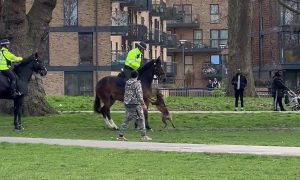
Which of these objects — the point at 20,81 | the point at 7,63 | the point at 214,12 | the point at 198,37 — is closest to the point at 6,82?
the point at 20,81

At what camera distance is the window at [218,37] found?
9356 cm

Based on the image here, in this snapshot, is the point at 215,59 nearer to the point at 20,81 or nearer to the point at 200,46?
the point at 200,46

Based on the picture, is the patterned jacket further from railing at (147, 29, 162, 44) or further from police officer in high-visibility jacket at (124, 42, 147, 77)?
railing at (147, 29, 162, 44)

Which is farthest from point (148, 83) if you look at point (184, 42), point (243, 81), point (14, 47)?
point (184, 42)

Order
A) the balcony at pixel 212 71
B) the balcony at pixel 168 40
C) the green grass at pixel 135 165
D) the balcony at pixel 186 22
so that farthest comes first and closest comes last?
the balcony at pixel 186 22 < the balcony at pixel 212 71 < the balcony at pixel 168 40 < the green grass at pixel 135 165

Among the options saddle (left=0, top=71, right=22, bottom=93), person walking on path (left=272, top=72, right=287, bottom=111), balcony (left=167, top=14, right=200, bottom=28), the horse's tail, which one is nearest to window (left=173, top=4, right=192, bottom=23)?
balcony (left=167, top=14, right=200, bottom=28)

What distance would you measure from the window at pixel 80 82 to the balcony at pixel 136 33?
4630 mm

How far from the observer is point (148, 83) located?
25047 mm

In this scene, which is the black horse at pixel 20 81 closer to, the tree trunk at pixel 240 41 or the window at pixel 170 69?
the tree trunk at pixel 240 41

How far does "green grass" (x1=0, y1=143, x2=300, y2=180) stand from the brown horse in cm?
654

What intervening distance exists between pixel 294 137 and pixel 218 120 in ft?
26.2

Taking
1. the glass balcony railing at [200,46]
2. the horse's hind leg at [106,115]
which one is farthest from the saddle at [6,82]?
the glass balcony railing at [200,46]

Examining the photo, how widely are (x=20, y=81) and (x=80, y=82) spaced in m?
38.2

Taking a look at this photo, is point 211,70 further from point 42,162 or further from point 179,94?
point 42,162
